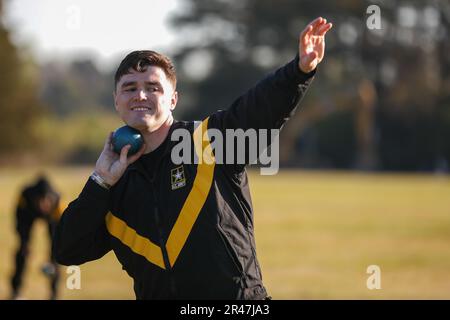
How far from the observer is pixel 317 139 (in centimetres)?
7038

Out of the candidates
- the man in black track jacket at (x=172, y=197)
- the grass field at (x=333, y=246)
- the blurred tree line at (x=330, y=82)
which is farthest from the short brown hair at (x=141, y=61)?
the blurred tree line at (x=330, y=82)

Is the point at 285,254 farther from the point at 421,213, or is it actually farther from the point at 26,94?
the point at 26,94

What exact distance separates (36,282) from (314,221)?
14124 millimetres

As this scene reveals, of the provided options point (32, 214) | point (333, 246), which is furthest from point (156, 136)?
point (333, 246)

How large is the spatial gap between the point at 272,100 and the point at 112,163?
2.75ft

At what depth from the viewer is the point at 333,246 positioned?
22109 mm

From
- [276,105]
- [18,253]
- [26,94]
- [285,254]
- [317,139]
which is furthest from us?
[317,139]

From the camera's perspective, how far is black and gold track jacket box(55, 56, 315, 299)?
397cm

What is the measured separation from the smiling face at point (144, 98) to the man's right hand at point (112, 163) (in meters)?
0.12

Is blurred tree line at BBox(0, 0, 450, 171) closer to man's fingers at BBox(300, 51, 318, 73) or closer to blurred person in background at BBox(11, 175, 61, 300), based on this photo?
blurred person in background at BBox(11, 175, 61, 300)

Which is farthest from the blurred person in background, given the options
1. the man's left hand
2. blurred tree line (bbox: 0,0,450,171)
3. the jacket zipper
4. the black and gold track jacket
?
blurred tree line (bbox: 0,0,450,171)

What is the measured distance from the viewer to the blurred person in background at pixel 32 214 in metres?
13.0

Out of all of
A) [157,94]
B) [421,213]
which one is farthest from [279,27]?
[157,94]

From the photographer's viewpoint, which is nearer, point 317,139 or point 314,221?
point 314,221
